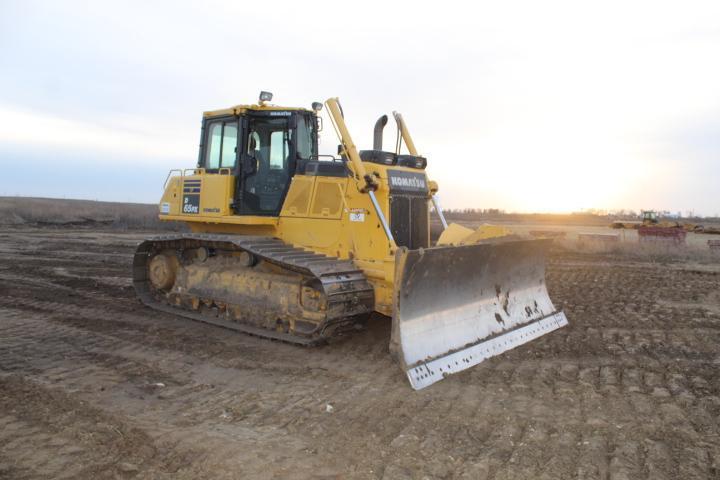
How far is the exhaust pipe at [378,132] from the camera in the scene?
27.3 feet

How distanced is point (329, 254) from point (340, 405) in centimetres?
279

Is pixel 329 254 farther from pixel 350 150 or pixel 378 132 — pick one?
pixel 378 132

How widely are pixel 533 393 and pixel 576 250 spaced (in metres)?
17.0

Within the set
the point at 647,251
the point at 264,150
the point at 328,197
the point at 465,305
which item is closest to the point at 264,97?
the point at 264,150

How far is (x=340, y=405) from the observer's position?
510cm

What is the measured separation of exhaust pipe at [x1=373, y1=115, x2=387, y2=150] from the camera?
8.32 m

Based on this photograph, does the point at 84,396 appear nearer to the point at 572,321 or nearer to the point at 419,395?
the point at 419,395

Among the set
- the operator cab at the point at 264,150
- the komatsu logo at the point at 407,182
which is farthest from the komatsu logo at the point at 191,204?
the komatsu logo at the point at 407,182

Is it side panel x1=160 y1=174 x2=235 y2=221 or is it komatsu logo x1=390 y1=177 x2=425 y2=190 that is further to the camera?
side panel x1=160 y1=174 x2=235 y2=221

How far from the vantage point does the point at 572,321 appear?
27.9 feet

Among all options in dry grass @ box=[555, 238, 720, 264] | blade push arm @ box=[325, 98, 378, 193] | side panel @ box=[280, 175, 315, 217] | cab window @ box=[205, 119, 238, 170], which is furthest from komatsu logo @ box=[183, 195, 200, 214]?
dry grass @ box=[555, 238, 720, 264]

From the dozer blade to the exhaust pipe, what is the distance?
87.9 inches

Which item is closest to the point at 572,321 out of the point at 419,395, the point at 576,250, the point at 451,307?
the point at 451,307

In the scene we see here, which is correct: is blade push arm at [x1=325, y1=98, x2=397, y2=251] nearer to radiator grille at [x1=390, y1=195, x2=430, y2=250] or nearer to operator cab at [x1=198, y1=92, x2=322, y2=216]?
radiator grille at [x1=390, y1=195, x2=430, y2=250]
